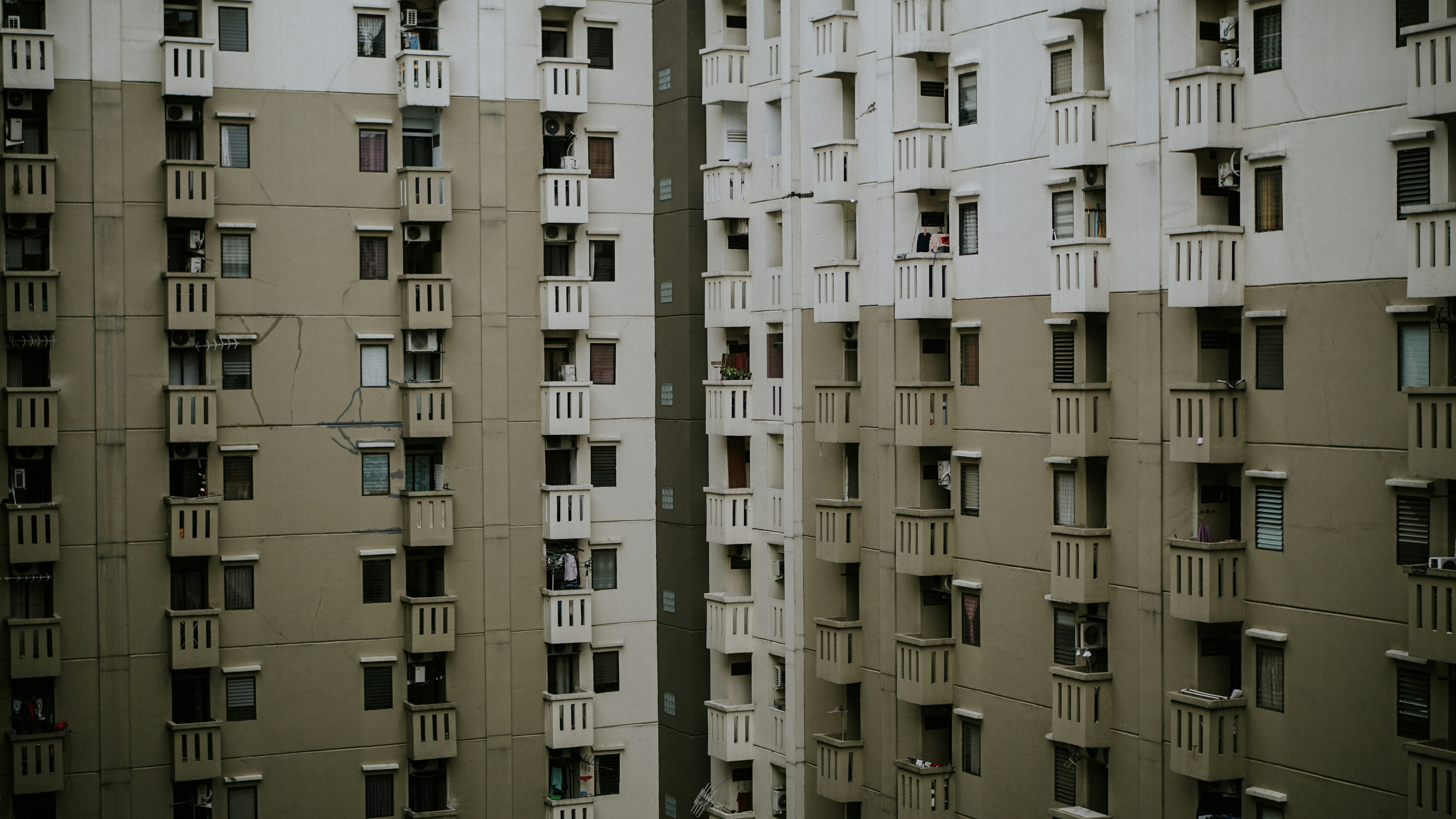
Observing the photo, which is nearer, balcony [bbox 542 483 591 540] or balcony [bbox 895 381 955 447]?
balcony [bbox 895 381 955 447]

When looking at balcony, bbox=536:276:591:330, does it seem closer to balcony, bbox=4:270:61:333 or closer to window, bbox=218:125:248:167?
window, bbox=218:125:248:167

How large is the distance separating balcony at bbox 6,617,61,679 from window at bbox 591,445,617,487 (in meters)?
11.6

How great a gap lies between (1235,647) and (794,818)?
11.5 meters

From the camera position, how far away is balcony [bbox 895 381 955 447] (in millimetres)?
29391

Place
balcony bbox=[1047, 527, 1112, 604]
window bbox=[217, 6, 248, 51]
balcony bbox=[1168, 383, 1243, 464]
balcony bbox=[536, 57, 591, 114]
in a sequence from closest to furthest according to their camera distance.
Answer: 1. balcony bbox=[1168, 383, 1243, 464]
2. balcony bbox=[1047, 527, 1112, 604]
3. window bbox=[217, 6, 248, 51]
4. balcony bbox=[536, 57, 591, 114]

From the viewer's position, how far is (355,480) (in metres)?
33.9

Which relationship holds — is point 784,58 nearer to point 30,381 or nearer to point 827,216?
point 827,216

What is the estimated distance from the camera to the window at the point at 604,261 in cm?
3597

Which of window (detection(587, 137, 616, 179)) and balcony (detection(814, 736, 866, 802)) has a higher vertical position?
window (detection(587, 137, 616, 179))

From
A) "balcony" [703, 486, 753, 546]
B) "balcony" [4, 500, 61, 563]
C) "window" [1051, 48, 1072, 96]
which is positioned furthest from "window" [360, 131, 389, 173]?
"window" [1051, 48, 1072, 96]

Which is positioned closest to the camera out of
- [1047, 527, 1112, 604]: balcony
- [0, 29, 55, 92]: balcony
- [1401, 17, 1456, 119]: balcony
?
[1401, 17, 1456, 119]: balcony

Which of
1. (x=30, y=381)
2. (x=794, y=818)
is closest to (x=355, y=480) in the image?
(x=30, y=381)

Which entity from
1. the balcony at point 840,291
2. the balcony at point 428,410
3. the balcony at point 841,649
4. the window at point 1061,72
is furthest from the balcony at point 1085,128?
the balcony at point 428,410

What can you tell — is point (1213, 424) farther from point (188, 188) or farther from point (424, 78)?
point (188, 188)
